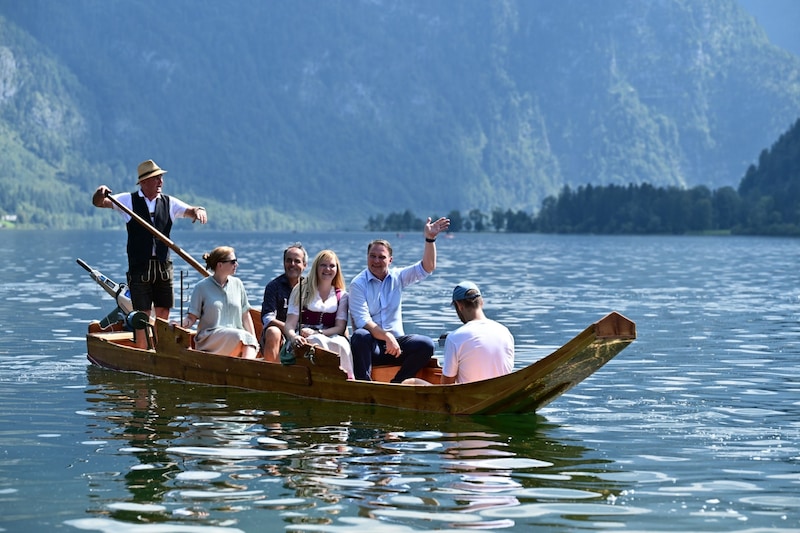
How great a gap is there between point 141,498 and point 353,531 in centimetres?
244

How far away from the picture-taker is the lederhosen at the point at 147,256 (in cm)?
2188

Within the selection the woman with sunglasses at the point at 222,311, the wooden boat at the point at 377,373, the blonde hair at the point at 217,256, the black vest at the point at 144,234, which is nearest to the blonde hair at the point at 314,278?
the wooden boat at the point at 377,373

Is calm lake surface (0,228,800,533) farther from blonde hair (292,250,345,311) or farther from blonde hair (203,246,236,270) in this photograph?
blonde hair (203,246,236,270)

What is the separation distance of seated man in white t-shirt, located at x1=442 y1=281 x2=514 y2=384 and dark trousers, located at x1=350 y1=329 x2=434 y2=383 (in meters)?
1.62

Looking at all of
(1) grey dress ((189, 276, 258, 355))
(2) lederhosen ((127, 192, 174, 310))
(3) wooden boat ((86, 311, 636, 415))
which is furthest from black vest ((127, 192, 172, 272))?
A: (1) grey dress ((189, 276, 258, 355))

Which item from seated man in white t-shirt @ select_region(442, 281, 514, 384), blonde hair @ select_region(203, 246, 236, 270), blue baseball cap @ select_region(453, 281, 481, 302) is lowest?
seated man in white t-shirt @ select_region(442, 281, 514, 384)

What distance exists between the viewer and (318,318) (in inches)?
774

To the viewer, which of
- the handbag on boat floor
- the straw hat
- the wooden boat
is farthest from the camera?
the straw hat

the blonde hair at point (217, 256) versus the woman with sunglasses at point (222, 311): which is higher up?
the blonde hair at point (217, 256)

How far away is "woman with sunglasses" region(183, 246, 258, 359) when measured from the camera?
2067cm

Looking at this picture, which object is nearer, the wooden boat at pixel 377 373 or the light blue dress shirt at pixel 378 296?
the wooden boat at pixel 377 373

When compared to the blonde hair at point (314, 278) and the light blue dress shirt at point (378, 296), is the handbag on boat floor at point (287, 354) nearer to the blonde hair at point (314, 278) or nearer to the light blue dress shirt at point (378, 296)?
the blonde hair at point (314, 278)

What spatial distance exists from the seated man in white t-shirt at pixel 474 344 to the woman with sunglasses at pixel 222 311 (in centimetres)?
440

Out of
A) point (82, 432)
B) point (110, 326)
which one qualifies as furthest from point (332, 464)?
point (110, 326)
